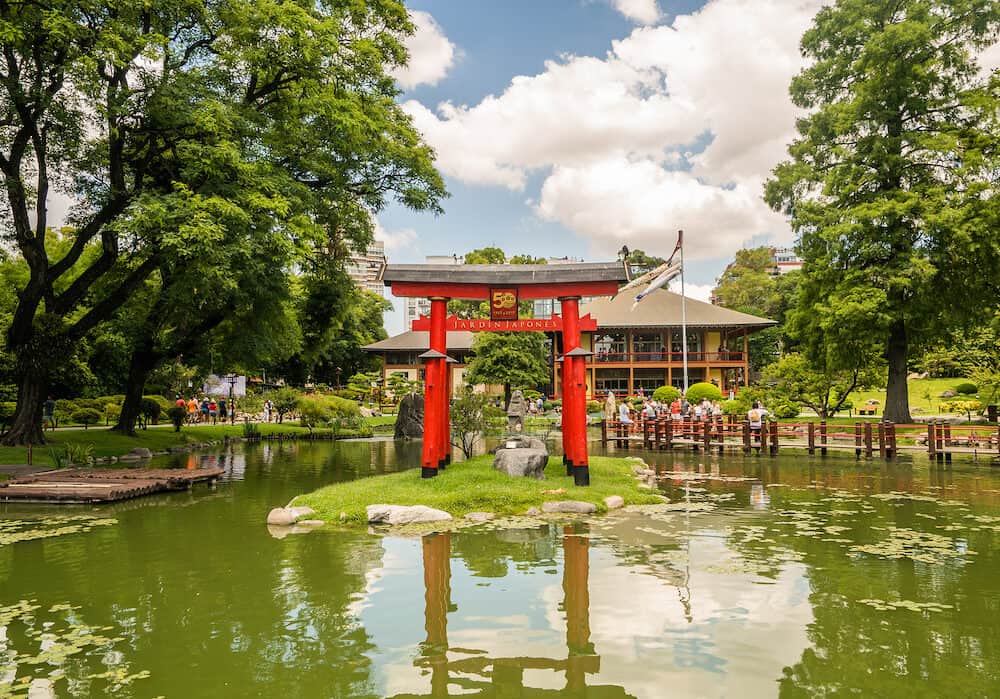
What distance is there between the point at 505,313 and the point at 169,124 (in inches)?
391

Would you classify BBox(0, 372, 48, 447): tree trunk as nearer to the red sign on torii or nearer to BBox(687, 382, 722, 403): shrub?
the red sign on torii

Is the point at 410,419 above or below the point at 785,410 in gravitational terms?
below

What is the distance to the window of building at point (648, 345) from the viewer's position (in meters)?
48.4

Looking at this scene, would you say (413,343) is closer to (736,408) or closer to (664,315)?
(664,315)

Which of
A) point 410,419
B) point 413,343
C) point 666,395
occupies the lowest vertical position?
point 410,419

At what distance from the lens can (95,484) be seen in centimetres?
1378

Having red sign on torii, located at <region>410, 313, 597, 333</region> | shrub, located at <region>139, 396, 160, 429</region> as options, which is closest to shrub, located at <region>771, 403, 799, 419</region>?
red sign on torii, located at <region>410, 313, 597, 333</region>

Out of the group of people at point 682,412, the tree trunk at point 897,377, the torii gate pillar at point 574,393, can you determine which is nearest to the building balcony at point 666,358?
the group of people at point 682,412

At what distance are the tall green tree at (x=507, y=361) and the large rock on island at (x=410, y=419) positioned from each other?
6.45 metres

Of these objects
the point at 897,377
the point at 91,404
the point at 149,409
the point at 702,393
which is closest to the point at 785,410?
the point at 897,377

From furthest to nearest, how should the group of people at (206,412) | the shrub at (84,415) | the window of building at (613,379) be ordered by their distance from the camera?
the window of building at (613,379) → the group of people at (206,412) → the shrub at (84,415)

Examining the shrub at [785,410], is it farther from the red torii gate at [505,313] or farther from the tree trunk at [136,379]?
the tree trunk at [136,379]

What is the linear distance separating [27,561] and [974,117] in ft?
101

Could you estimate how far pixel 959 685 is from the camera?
493cm
